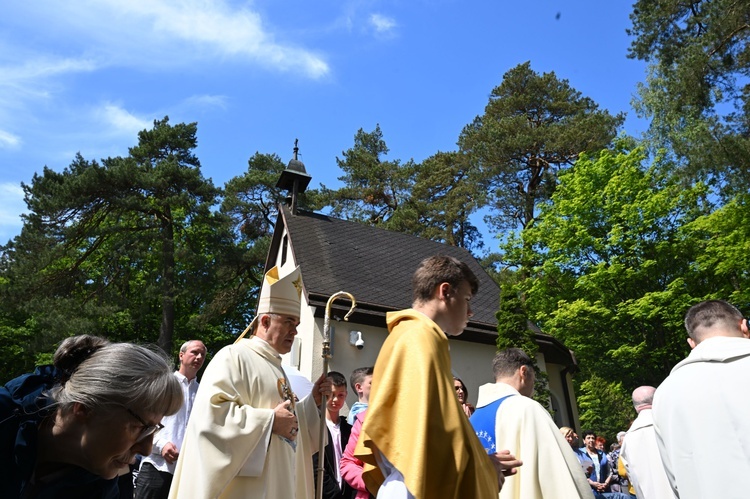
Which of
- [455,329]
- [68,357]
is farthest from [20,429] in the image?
[455,329]

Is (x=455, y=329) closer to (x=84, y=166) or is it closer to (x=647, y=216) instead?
(x=647, y=216)

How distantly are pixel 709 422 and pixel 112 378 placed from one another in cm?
322

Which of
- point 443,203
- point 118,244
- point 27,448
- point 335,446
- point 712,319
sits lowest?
point 27,448

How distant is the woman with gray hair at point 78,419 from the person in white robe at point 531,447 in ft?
9.78

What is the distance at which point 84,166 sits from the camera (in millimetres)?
24922

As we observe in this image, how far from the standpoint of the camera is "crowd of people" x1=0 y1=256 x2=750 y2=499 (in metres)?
1.98

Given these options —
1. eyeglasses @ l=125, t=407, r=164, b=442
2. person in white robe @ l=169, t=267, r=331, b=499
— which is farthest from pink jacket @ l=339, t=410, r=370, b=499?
eyeglasses @ l=125, t=407, r=164, b=442

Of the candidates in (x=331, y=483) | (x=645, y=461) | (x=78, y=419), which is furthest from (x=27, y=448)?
(x=645, y=461)

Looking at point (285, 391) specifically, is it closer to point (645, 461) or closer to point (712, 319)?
point (712, 319)

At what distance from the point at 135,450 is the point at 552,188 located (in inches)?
1187

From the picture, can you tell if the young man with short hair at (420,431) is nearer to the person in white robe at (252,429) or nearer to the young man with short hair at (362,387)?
the person in white robe at (252,429)

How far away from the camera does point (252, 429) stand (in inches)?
149

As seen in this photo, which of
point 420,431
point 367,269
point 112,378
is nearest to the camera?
point 112,378

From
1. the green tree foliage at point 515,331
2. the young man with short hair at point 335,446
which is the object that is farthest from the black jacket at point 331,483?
the green tree foliage at point 515,331
